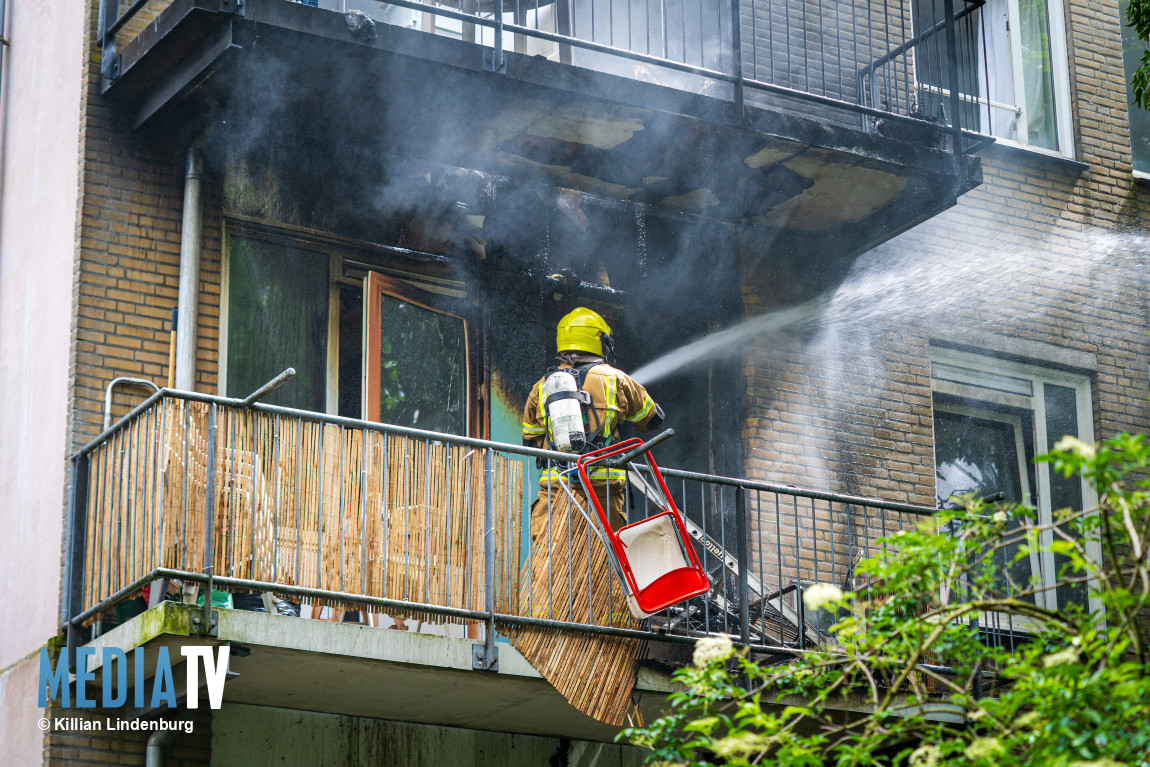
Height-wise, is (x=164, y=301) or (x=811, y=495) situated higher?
(x=164, y=301)

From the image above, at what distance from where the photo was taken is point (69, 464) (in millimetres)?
8750

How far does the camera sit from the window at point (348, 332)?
9.71m

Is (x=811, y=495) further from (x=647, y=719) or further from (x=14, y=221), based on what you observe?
(x=14, y=221)

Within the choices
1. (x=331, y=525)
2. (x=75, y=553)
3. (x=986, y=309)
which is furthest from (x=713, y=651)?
(x=986, y=309)

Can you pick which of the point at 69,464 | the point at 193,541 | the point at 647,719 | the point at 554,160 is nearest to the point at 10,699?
the point at 69,464

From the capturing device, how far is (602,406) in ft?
29.6

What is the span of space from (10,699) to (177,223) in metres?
2.90

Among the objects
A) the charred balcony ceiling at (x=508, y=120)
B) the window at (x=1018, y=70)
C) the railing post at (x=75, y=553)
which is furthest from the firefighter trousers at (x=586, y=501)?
the window at (x=1018, y=70)

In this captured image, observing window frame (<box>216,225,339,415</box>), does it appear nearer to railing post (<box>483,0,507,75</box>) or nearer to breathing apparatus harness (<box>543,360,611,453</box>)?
breathing apparatus harness (<box>543,360,611,453</box>)

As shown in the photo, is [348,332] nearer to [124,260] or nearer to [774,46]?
[124,260]

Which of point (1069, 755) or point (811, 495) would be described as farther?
point (811, 495)

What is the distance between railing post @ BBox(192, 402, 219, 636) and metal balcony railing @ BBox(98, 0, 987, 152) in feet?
10.7

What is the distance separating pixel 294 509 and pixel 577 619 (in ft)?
5.41

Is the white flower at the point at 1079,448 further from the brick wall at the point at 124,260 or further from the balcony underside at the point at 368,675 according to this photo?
the brick wall at the point at 124,260
